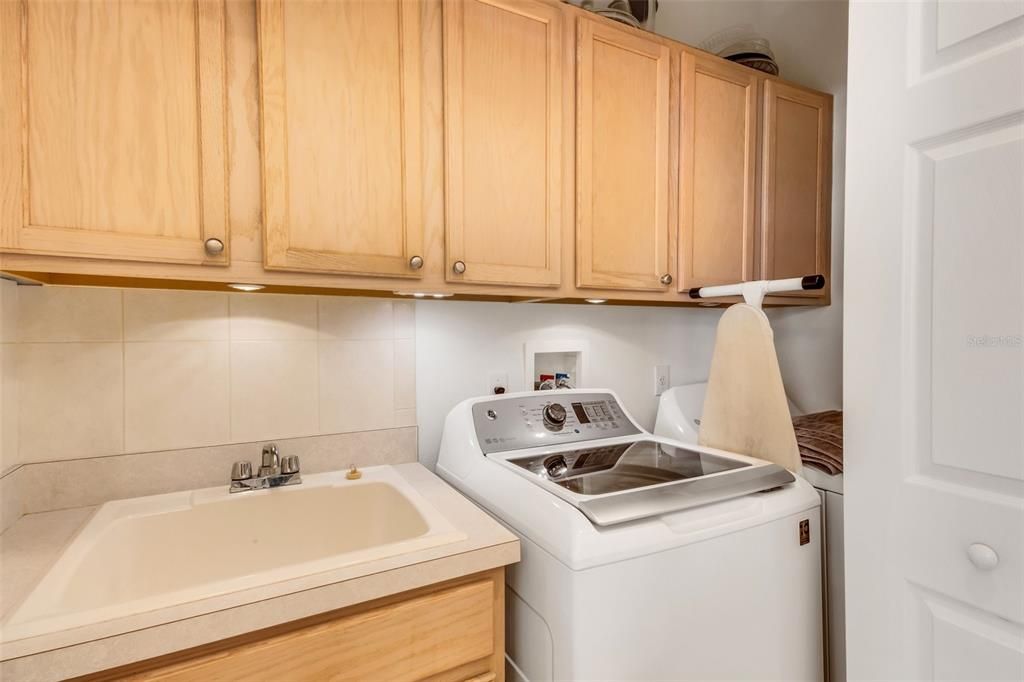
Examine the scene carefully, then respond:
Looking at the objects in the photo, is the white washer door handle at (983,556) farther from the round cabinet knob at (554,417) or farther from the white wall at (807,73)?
the white wall at (807,73)

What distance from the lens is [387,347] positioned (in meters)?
1.54

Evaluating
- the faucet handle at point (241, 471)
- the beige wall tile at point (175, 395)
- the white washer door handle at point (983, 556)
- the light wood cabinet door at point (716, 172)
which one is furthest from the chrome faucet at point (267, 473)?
the white washer door handle at point (983, 556)

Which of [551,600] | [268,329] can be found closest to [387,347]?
[268,329]

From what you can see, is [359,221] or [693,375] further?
[693,375]

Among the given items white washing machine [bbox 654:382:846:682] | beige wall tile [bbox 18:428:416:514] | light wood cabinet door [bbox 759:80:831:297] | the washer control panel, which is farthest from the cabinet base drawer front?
light wood cabinet door [bbox 759:80:831:297]

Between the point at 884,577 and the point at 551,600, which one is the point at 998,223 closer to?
the point at 884,577

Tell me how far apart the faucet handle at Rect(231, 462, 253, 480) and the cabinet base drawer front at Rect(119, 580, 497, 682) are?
20.6 inches

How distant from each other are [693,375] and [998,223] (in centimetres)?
138

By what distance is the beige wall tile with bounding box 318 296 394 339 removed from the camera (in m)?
1.46

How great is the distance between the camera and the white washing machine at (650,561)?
1.00m

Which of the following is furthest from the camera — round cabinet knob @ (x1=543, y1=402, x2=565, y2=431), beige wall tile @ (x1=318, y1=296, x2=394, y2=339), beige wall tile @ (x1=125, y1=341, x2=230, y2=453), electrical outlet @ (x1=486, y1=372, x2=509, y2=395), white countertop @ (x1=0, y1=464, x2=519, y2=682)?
electrical outlet @ (x1=486, y1=372, x2=509, y2=395)

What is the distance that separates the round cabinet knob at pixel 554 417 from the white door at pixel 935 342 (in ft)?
2.51

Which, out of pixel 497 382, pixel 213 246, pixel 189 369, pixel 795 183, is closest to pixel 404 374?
pixel 497 382

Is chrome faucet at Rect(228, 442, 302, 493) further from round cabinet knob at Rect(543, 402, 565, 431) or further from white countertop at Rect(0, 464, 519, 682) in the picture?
round cabinet knob at Rect(543, 402, 565, 431)
